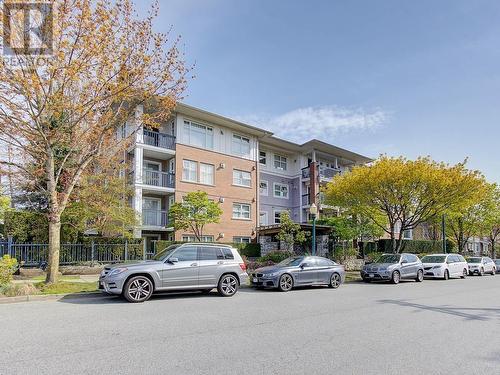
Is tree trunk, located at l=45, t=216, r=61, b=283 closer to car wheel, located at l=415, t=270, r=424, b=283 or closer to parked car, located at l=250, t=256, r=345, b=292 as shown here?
parked car, located at l=250, t=256, r=345, b=292

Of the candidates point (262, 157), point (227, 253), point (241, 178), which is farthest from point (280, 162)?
point (227, 253)

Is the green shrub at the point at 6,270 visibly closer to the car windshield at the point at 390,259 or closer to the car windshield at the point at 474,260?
the car windshield at the point at 390,259

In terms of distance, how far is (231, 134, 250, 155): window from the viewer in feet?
104

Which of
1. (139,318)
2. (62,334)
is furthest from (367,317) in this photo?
(62,334)

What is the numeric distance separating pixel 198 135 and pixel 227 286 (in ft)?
58.9

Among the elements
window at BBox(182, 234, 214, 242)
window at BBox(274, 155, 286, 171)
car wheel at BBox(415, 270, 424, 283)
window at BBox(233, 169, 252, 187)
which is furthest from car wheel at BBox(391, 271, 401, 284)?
window at BBox(274, 155, 286, 171)

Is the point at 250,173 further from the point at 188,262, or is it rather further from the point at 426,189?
the point at 188,262

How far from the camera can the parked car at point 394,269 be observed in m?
19.5

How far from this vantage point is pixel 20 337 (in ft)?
22.7

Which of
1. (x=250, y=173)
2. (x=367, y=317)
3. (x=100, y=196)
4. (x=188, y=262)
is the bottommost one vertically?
(x=367, y=317)

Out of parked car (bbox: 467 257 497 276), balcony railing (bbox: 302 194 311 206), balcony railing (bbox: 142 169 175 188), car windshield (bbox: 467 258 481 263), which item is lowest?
parked car (bbox: 467 257 497 276)

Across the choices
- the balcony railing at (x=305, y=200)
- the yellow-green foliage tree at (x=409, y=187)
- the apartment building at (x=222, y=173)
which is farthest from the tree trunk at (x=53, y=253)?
the balcony railing at (x=305, y=200)

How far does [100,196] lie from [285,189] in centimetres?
2064

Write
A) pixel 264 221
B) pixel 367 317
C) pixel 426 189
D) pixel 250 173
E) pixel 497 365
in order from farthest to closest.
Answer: pixel 264 221, pixel 250 173, pixel 426 189, pixel 367 317, pixel 497 365
